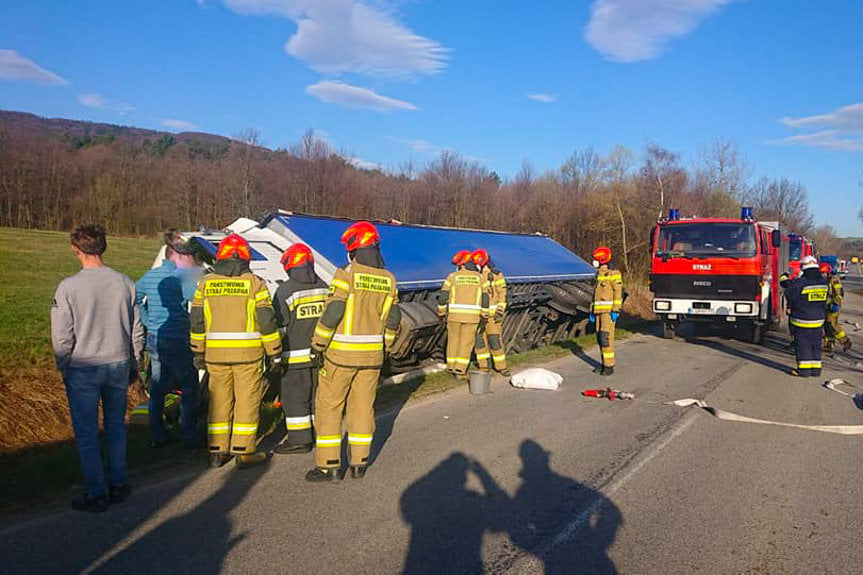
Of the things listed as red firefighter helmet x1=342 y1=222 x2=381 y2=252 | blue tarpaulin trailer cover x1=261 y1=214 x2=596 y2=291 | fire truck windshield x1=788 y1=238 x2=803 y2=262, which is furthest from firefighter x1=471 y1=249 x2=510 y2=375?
fire truck windshield x1=788 y1=238 x2=803 y2=262

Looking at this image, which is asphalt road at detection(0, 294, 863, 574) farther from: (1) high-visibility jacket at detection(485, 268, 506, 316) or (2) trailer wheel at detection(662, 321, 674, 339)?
(2) trailer wheel at detection(662, 321, 674, 339)

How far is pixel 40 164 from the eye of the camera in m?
45.2

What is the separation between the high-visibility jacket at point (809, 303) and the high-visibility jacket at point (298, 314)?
332 inches

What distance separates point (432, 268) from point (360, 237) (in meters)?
5.53

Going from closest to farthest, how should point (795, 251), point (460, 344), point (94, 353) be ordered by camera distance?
1. point (94, 353)
2. point (460, 344)
3. point (795, 251)

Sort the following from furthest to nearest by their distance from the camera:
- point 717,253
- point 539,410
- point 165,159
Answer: point 165,159, point 717,253, point 539,410

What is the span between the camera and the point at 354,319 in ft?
16.0

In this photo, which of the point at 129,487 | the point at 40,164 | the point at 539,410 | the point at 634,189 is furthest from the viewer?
the point at 40,164

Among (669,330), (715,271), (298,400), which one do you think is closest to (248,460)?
(298,400)

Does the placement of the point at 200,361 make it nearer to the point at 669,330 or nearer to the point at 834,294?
the point at 669,330

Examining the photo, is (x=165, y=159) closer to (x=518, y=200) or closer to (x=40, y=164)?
(x=40, y=164)

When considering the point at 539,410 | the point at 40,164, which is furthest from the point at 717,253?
the point at 40,164

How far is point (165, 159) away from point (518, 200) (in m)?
29.7

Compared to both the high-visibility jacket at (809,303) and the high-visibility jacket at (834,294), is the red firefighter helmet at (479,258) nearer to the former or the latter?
the high-visibility jacket at (809,303)
